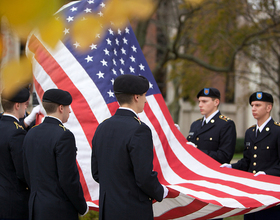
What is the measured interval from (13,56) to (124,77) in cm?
130

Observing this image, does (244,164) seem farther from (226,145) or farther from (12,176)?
(12,176)

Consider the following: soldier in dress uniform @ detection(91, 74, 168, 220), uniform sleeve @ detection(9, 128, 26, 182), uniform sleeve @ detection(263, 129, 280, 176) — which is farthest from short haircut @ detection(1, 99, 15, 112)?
uniform sleeve @ detection(263, 129, 280, 176)

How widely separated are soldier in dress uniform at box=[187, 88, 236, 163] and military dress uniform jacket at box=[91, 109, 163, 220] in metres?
1.87

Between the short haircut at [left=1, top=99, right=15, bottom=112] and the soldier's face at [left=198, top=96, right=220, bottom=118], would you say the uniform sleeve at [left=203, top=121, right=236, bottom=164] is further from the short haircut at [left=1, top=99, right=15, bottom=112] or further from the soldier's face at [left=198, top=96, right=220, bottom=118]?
the short haircut at [left=1, top=99, right=15, bottom=112]

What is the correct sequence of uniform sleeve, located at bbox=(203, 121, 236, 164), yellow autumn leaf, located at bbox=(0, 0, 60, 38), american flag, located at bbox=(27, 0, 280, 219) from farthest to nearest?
1. uniform sleeve, located at bbox=(203, 121, 236, 164)
2. american flag, located at bbox=(27, 0, 280, 219)
3. yellow autumn leaf, located at bbox=(0, 0, 60, 38)

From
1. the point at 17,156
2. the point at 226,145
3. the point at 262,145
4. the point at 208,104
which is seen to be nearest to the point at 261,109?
the point at 262,145

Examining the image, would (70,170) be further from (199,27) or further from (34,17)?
(199,27)

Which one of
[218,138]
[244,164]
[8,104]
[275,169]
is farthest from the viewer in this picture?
[218,138]

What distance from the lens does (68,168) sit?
2.55 m

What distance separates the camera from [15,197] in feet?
9.89

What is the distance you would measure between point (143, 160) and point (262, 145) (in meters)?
1.95

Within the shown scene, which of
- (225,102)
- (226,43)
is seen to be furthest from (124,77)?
(225,102)

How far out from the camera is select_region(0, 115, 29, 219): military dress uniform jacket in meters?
2.98

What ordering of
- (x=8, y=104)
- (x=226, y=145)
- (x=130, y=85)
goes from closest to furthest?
(x=130, y=85)
(x=8, y=104)
(x=226, y=145)
